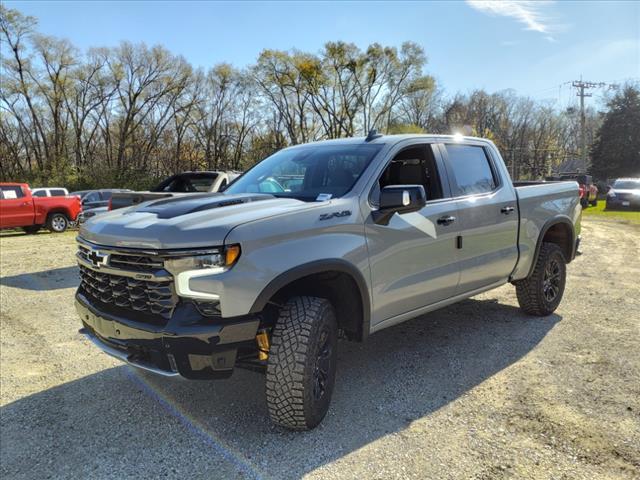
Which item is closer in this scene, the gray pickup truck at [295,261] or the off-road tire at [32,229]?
the gray pickup truck at [295,261]

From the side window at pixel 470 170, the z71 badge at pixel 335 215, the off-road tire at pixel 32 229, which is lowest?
the off-road tire at pixel 32 229

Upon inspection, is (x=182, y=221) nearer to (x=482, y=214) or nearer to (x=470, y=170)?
(x=482, y=214)

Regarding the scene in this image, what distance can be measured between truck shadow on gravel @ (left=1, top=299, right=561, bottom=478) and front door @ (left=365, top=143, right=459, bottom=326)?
628 mm

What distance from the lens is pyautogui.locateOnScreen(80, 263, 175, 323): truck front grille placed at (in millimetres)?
2676

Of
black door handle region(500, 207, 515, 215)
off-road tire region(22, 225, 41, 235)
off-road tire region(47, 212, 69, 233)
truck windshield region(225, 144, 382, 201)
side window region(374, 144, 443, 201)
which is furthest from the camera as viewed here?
off-road tire region(22, 225, 41, 235)

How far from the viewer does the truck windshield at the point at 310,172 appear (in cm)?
350

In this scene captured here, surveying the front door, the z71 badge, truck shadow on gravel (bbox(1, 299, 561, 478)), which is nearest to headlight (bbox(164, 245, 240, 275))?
the z71 badge

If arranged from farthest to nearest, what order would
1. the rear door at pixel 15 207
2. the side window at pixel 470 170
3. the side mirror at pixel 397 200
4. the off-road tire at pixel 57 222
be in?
1. the off-road tire at pixel 57 222
2. the rear door at pixel 15 207
3. the side window at pixel 470 170
4. the side mirror at pixel 397 200

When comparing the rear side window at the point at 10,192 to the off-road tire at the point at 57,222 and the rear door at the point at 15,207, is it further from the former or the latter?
the off-road tire at the point at 57,222

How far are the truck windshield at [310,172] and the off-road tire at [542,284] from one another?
258cm

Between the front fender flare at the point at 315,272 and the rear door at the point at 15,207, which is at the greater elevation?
the rear door at the point at 15,207

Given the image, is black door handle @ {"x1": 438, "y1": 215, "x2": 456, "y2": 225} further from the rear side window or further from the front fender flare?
the rear side window

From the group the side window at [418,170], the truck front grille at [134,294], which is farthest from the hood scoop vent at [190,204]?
the side window at [418,170]

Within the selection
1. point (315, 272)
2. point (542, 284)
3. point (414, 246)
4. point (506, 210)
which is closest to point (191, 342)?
point (315, 272)
